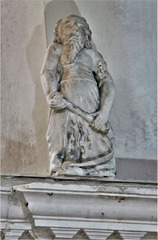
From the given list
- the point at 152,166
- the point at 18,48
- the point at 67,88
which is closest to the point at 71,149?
the point at 67,88

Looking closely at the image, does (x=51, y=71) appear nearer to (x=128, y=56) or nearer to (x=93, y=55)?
(x=93, y=55)

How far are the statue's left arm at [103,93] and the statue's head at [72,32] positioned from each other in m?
0.10

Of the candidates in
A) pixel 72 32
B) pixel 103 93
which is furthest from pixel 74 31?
pixel 103 93

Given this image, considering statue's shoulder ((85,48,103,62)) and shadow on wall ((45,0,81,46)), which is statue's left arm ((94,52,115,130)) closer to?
statue's shoulder ((85,48,103,62))

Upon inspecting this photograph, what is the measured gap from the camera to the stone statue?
290 centimetres

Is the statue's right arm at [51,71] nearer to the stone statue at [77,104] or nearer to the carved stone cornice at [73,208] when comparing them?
the stone statue at [77,104]

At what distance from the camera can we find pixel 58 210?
2.48 m

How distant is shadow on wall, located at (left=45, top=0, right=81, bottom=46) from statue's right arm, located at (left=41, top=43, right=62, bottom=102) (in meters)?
0.54

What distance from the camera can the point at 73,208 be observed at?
2.49 metres

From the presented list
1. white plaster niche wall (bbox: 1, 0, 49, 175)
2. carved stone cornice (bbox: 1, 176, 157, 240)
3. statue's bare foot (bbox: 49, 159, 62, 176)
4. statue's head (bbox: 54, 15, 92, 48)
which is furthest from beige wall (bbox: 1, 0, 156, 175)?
carved stone cornice (bbox: 1, 176, 157, 240)

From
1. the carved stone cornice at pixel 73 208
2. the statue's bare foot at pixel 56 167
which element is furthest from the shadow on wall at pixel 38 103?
the carved stone cornice at pixel 73 208

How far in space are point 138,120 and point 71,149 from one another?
2.69 feet

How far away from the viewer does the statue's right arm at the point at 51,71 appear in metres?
3.01

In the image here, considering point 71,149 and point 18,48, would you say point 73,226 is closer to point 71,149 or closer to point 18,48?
point 71,149
